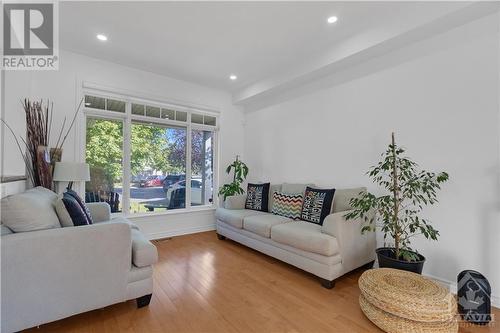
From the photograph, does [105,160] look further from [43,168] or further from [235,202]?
[235,202]

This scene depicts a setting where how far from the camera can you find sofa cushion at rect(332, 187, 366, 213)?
111 inches

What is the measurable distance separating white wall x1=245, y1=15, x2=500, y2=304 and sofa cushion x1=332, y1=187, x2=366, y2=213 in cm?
22

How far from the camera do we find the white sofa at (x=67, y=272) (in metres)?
1.48

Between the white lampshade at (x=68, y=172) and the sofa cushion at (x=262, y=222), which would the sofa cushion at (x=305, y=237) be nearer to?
the sofa cushion at (x=262, y=222)

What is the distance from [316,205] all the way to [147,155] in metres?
2.90

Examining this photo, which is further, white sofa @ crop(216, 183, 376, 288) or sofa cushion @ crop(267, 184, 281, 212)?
sofa cushion @ crop(267, 184, 281, 212)

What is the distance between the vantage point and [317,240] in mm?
2357

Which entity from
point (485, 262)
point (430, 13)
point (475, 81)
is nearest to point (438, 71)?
point (475, 81)

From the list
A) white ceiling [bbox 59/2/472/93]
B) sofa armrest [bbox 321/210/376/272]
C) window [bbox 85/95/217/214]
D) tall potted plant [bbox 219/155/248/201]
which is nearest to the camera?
white ceiling [bbox 59/2/472/93]

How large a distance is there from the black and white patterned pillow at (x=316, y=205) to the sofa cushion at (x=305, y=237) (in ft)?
0.39

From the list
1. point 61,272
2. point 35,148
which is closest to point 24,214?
point 61,272

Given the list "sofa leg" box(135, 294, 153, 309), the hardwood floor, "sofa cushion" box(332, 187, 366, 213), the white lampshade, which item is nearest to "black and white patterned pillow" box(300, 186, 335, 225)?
"sofa cushion" box(332, 187, 366, 213)

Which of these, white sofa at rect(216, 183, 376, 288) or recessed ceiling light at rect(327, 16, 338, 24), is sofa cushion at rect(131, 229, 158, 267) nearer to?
white sofa at rect(216, 183, 376, 288)

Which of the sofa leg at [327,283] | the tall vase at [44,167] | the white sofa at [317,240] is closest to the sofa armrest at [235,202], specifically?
the white sofa at [317,240]
